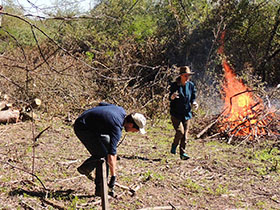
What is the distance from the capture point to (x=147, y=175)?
609 centimetres

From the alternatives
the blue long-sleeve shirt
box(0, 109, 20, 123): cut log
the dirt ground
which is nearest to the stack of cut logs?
box(0, 109, 20, 123): cut log

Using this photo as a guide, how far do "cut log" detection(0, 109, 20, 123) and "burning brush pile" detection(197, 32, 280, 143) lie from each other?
16.9ft

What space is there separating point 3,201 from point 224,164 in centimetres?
436

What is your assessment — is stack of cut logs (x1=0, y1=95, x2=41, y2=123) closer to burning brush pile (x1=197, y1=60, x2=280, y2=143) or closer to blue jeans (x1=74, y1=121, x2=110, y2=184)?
burning brush pile (x1=197, y1=60, x2=280, y2=143)

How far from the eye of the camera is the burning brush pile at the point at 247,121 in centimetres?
912

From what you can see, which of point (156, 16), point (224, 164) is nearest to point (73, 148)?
point (224, 164)

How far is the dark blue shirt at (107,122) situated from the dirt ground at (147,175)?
763 millimetres

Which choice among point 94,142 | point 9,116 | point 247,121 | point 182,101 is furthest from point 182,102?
point 9,116

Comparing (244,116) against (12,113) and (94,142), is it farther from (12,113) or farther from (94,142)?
(12,113)

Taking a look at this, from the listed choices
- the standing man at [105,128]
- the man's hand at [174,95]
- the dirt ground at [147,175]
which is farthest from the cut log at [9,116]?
the standing man at [105,128]

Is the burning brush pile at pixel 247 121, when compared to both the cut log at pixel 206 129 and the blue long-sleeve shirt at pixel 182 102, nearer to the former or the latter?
the cut log at pixel 206 129

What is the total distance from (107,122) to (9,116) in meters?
5.92

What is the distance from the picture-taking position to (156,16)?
60.1 ft

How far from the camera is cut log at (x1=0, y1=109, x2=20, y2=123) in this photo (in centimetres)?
948
